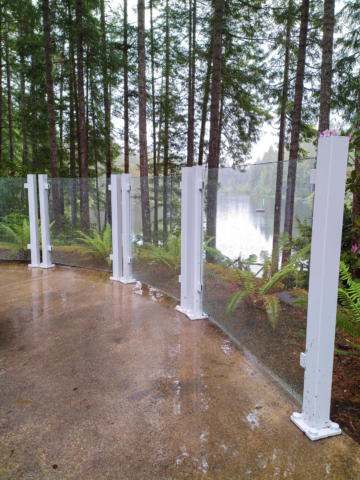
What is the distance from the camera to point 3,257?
25.5 ft

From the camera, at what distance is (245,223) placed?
3080mm

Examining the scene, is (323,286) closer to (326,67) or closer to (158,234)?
(158,234)

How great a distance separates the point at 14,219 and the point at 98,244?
7.57ft

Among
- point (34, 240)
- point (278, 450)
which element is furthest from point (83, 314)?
point (34, 240)

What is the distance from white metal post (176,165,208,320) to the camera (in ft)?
13.0

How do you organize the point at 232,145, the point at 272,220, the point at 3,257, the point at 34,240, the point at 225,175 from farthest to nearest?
the point at 232,145 → the point at 3,257 → the point at 34,240 → the point at 225,175 → the point at 272,220

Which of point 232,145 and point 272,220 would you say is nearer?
point 272,220

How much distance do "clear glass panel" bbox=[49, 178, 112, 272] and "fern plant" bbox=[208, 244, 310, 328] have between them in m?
3.80

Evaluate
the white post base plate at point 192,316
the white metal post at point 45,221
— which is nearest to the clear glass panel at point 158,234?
the white post base plate at point 192,316

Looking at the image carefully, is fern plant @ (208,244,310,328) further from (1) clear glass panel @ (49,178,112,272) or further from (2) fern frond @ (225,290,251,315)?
(1) clear glass panel @ (49,178,112,272)

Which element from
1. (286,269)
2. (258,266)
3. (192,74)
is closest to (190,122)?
(192,74)

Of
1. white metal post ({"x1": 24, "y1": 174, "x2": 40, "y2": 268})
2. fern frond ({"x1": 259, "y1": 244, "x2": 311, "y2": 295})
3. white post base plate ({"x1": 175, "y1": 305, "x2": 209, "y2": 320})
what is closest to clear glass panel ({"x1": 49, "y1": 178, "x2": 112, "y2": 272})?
white metal post ({"x1": 24, "y1": 174, "x2": 40, "y2": 268})

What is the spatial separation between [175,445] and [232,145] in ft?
45.8

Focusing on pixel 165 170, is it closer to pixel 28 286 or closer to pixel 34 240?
pixel 34 240
